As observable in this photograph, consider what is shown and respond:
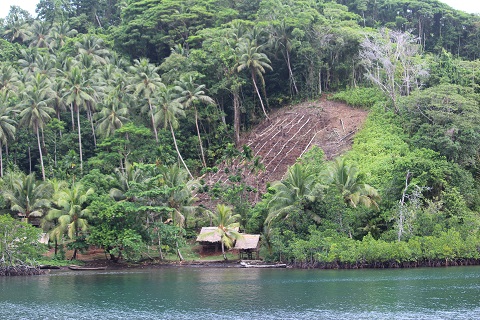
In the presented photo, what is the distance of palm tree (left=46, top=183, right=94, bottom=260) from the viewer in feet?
158

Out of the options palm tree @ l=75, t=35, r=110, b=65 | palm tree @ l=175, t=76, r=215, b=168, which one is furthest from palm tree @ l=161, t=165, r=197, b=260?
palm tree @ l=75, t=35, r=110, b=65

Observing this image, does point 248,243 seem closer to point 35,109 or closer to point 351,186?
point 351,186

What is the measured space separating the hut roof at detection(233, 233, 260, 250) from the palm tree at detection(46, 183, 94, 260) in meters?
11.8

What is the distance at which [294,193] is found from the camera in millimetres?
47156

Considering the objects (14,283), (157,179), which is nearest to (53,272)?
(14,283)

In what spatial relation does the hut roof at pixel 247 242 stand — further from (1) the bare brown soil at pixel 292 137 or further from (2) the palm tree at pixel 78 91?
(2) the palm tree at pixel 78 91

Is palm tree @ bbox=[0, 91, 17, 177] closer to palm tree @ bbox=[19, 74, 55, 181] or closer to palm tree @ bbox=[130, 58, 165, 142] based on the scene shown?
palm tree @ bbox=[19, 74, 55, 181]

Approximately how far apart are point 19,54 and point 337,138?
44777 millimetres

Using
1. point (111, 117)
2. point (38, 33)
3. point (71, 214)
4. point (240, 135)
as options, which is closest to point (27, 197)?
point (71, 214)

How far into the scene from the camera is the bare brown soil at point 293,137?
58.5 metres

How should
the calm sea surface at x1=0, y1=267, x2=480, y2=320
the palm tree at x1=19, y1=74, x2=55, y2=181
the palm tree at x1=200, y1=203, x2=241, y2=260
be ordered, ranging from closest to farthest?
the calm sea surface at x1=0, y1=267, x2=480, y2=320 → the palm tree at x1=200, y1=203, x2=241, y2=260 → the palm tree at x1=19, y1=74, x2=55, y2=181

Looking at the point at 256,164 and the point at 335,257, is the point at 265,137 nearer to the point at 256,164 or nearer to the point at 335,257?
the point at 256,164

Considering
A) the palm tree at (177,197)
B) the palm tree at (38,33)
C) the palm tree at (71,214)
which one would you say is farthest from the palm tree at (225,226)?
the palm tree at (38,33)

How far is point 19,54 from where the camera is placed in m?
81.1
